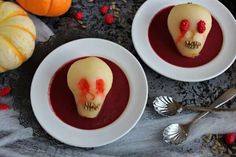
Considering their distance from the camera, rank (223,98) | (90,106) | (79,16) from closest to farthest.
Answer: (90,106) < (223,98) < (79,16)

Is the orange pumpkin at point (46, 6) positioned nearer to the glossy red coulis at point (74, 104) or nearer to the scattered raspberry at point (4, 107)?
the glossy red coulis at point (74, 104)

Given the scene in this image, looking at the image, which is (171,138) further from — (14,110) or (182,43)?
(14,110)

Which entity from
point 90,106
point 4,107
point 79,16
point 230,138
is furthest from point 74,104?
point 230,138

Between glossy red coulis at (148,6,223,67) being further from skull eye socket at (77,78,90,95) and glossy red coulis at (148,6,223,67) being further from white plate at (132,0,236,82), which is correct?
skull eye socket at (77,78,90,95)

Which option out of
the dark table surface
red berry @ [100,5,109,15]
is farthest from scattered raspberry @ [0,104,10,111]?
red berry @ [100,5,109,15]

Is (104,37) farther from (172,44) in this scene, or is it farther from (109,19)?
Answer: (172,44)

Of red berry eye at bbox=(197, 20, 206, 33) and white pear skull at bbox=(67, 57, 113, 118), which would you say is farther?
red berry eye at bbox=(197, 20, 206, 33)

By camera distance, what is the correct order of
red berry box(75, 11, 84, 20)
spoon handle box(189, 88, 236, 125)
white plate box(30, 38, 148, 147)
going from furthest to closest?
red berry box(75, 11, 84, 20) → spoon handle box(189, 88, 236, 125) → white plate box(30, 38, 148, 147)
